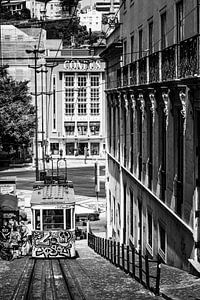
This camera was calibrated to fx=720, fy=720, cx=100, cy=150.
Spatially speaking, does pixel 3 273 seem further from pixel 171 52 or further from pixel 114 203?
pixel 114 203

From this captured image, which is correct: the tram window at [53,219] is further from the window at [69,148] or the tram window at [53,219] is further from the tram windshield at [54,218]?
the window at [69,148]

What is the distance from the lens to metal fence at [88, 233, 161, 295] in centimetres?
1399

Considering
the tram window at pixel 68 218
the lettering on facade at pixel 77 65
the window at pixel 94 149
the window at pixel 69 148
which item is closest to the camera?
the tram window at pixel 68 218

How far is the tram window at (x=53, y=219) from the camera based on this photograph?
24453 mm

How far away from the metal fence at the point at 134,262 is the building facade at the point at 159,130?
2.47 feet

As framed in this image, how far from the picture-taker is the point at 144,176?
948 inches

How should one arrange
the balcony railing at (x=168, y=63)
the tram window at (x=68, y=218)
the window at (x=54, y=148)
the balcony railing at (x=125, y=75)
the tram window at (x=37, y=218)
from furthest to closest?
1. the window at (x=54, y=148)
2. the balcony railing at (x=125, y=75)
3. the tram window at (x=68, y=218)
4. the tram window at (x=37, y=218)
5. the balcony railing at (x=168, y=63)

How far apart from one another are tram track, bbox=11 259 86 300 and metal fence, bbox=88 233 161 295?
51.6 inches

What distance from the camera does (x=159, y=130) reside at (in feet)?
67.8

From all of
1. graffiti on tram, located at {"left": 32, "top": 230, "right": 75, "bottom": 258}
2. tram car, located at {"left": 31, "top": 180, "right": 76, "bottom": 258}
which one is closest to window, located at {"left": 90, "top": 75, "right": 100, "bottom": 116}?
tram car, located at {"left": 31, "top": 180, "right": 76, "bottom": 258}

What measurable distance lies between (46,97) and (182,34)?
8411 cm

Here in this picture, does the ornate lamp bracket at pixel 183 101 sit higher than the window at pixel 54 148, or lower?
higher

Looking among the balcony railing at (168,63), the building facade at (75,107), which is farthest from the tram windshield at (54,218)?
the building facade at (75,107)

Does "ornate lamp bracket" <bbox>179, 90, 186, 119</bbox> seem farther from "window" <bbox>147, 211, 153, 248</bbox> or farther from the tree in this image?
the tree
